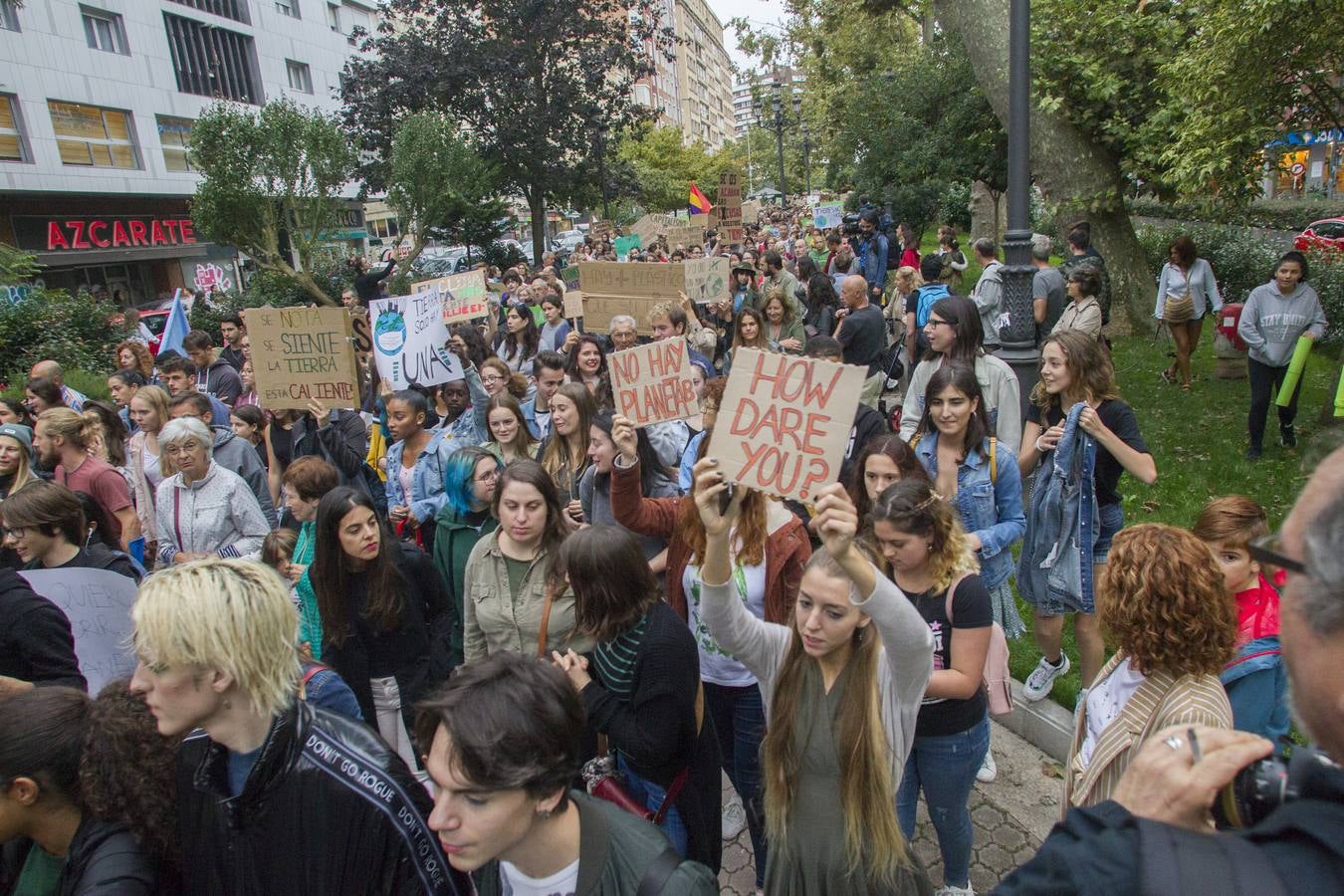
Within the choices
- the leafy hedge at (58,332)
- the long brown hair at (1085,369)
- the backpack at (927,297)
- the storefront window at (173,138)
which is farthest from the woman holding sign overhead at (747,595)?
the storefront window at (173,138)

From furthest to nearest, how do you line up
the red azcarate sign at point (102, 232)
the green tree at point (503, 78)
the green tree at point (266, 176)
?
1. the green tree at point (503, 78)
2. the red azcarate sign at point (102, 232)
3. the green tree at point (266, 176)

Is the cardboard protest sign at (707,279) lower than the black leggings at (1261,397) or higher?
higher

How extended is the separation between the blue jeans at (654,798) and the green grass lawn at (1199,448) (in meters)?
2.51

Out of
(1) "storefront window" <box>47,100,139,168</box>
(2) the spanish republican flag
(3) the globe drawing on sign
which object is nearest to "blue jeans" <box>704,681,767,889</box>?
(3) the globe drawing on sign

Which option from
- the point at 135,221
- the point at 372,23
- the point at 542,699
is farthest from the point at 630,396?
the point at 372,23

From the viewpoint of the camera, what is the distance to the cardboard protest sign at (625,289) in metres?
8.76

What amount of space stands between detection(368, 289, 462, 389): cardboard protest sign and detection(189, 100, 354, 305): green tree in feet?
53.0

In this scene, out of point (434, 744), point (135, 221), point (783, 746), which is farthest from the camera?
point (135, 221)

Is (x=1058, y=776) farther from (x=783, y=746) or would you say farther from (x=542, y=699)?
(x=542, y=699)

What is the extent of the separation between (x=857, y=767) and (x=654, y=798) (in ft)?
2.75

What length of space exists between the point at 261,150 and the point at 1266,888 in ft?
90.3

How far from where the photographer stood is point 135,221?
3338 cm

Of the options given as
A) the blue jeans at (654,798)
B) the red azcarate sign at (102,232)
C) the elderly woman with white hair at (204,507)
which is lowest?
the blue jeans at (654,798)

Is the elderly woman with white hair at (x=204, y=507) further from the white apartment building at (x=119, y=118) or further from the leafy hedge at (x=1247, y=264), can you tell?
the white apartment building at (x=119, y=118)
